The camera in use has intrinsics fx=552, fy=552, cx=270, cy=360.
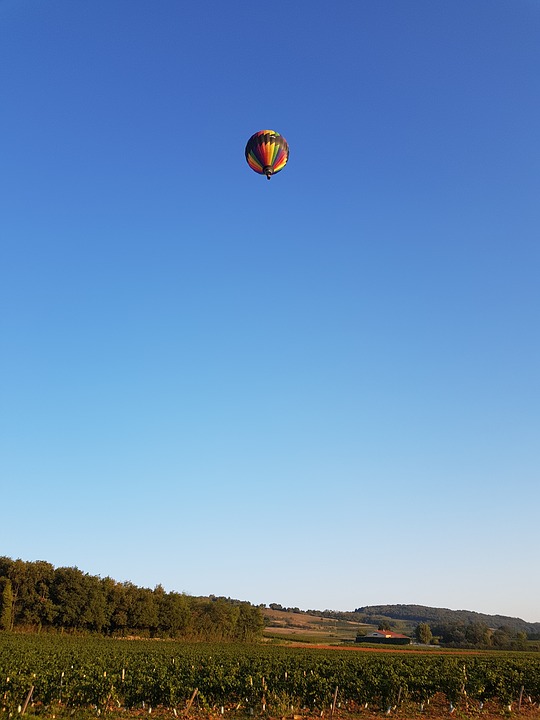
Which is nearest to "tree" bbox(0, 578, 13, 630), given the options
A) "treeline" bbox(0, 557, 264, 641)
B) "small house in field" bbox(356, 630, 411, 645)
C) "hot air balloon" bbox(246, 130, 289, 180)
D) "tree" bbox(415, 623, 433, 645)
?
"treeline" bbox(0, 557, 264, 641)

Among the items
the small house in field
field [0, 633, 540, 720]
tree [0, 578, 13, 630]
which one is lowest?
field [0, 633, 540, 720]

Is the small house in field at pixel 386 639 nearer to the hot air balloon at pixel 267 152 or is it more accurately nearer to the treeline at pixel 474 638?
the treeline at pixel 474 638

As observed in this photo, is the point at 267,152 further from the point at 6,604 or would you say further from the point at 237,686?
the point at 6,604

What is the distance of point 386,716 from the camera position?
23.3 meters

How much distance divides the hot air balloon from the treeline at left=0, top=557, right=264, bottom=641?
2605 inches

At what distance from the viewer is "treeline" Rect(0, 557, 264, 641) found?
7462 centimetres

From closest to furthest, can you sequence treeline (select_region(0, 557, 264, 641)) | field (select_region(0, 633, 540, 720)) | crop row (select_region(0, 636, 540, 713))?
field (select_region(0, 633, 540, 720)) < crop row (select_region(0, 636, 540, 713)) < treeline (select_region(0, 557, 264, 641))

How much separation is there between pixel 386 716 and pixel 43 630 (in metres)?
66.5

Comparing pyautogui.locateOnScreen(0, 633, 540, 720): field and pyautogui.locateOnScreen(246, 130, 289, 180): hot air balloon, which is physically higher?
pyautogui.locateOnScreen(246, 130, 289, 180): hot air balloon

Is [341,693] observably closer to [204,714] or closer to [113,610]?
[204,714]

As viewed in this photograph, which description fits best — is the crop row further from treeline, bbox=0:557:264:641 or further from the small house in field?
the small house in field

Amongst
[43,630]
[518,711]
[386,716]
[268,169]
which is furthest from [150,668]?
[43,630]

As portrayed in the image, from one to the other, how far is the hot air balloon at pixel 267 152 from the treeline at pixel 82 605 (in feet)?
217

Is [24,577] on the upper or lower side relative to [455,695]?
upper
